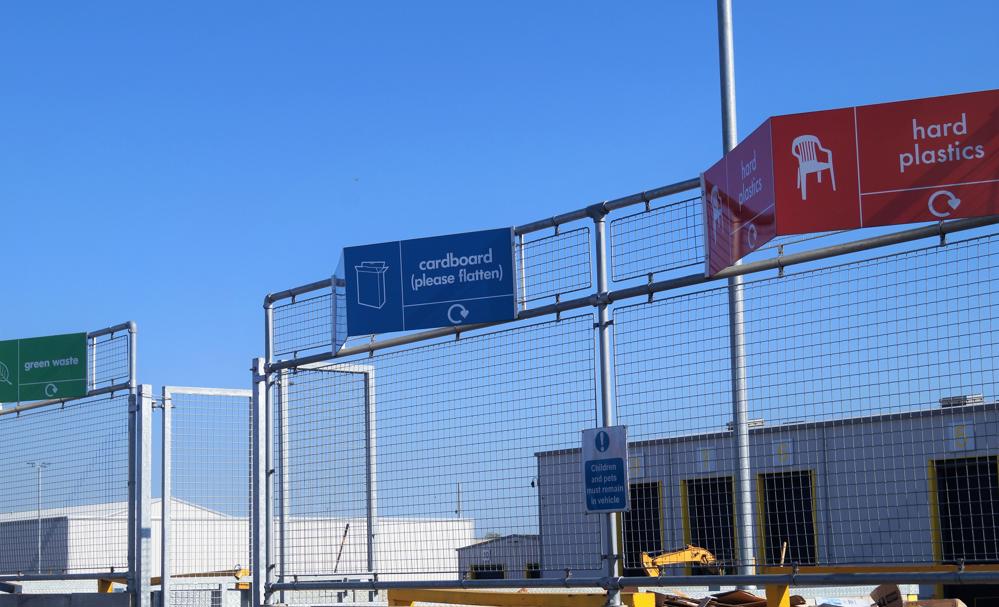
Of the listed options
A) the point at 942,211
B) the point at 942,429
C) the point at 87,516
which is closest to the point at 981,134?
the point at 942,211

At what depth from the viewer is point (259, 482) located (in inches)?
461

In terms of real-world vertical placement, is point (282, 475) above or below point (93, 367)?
below

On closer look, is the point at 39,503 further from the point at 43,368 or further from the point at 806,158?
the point at 806,158

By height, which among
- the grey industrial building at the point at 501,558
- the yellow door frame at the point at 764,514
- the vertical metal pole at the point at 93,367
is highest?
the vertical metal pole at the point at 93,367

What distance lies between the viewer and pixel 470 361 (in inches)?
382

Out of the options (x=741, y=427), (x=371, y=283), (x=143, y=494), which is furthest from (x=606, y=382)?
(x=143, y=494)

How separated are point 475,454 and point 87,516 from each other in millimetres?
7035

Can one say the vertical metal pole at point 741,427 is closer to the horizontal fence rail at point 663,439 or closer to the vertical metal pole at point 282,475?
the horizontal fence rail at point 663,439

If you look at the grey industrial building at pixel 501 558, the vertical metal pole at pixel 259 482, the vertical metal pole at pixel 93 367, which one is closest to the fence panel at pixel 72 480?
the vertical metal pole at pixel 93 367

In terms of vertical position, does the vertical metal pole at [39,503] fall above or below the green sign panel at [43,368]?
below

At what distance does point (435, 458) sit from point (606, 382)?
184cm

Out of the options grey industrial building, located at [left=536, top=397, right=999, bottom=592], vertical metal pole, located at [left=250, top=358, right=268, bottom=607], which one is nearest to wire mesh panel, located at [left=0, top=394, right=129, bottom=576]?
vertical metal pole, located at [left=250, top=358, right=268, bottom=607]

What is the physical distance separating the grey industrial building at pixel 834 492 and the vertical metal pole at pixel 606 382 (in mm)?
119

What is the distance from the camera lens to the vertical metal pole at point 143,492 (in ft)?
43.9
